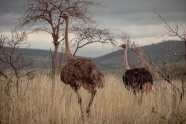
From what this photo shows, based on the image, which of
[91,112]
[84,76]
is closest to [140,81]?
[91,112]

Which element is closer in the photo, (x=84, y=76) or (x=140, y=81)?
(x=84, y=76)

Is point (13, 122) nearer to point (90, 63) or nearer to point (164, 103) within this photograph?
point (90, 63)

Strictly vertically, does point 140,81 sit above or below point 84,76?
below

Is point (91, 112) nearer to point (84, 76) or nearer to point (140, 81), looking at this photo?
point (84, 76)

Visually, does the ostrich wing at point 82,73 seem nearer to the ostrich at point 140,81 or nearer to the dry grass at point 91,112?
the dry grass at point 91,112

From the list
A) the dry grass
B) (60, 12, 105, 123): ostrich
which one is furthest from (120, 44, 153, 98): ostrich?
(60, 12, 105, 123): ostrich

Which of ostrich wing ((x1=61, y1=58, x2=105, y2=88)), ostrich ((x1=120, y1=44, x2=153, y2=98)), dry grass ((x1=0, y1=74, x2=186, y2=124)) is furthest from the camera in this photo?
ostrich ((x1=120, y1=44, x2=153, y2=98))

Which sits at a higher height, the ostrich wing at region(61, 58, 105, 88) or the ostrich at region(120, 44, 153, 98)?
the ostrich wing at region(61, 58, 105, 88)

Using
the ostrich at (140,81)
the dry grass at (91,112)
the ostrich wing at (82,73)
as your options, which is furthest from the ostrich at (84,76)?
the ostrich at (140,81)

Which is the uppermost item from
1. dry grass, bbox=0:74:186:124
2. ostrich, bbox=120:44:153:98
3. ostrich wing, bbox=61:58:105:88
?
ostrich wing, bbox=61:58:105:88

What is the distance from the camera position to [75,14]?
10211 millimetres

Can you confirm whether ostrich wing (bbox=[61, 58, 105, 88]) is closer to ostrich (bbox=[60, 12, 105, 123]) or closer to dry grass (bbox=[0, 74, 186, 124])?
ostrich (bbox=[60, 12, 105, 123])

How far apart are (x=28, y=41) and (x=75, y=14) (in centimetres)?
166

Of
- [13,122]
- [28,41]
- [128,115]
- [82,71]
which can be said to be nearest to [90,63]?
[82,71]
